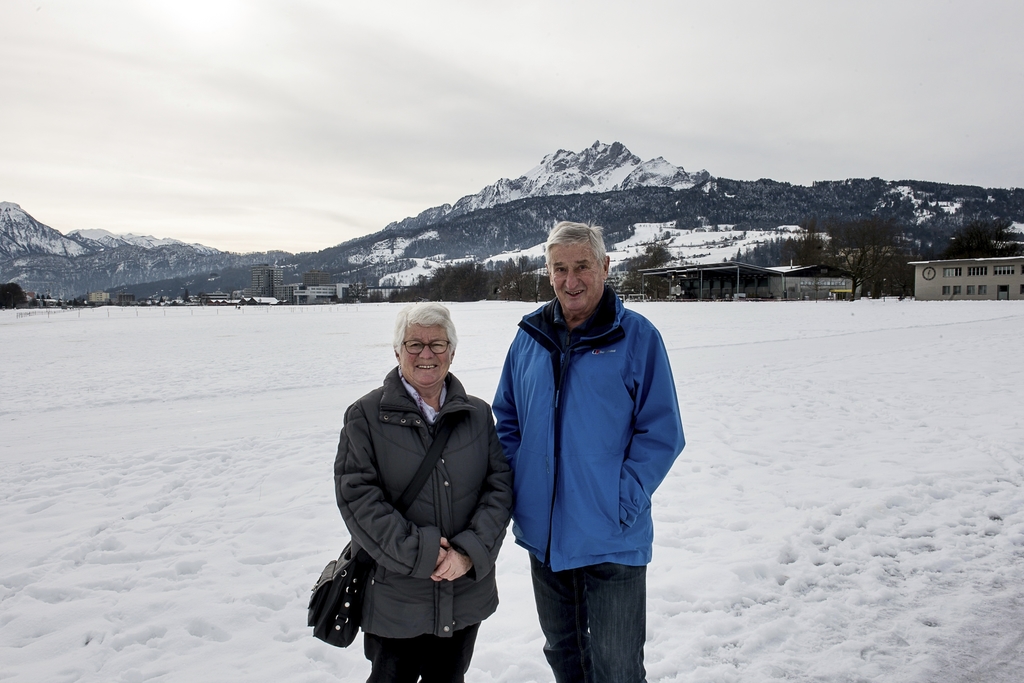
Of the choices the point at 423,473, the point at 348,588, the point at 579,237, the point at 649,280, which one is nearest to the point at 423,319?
the point at 423,473

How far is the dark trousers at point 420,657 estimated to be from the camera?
2.29 metres

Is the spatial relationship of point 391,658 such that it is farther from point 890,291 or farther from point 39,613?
point 890,291

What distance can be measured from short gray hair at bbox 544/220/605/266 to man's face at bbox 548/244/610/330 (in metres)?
0.02

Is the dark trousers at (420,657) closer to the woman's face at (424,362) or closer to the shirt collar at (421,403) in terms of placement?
the shirt collar at (421,403)

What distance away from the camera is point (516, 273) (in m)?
91.4

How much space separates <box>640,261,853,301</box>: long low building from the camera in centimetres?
6712

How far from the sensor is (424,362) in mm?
2346

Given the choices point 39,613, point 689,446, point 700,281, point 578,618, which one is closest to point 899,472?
point 689,446

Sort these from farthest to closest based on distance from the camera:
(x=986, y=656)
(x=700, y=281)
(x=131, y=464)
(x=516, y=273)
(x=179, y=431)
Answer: (x=516, y=273) < (x=700, y=281) < (x=179, y=431) < (x=131, y=464) < (x=986, y=656)

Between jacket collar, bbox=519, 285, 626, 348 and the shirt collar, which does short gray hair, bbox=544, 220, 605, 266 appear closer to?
jacket collar, bbox=519, 285, 626, 348

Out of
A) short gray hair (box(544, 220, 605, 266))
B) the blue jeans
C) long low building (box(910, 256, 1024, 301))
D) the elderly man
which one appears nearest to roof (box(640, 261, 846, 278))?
long low building (box(910, 256, 1024, 301))

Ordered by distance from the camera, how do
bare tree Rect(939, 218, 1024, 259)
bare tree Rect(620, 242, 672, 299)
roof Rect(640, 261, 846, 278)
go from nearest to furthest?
roof Rect(640, 261, 846, 278) → bare tree Rect(939, 218, 1024, 259) → bare tree Rect(620, 242, 672, 299)

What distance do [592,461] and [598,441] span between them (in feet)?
0.27

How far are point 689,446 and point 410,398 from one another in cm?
558
